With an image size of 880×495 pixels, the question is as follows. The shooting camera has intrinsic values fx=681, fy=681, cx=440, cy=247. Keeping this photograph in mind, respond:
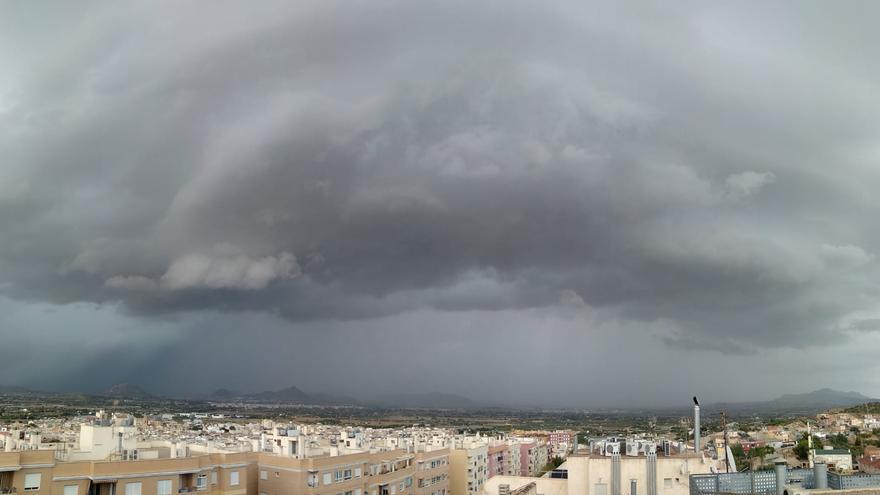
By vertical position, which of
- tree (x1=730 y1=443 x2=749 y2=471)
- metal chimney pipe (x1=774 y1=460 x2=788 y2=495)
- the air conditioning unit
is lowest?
tree (x1=730 y1=443 x2=749 y2=471)

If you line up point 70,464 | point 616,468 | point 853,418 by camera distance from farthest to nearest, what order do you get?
point 853,418 → point 70,464 → point 616,468

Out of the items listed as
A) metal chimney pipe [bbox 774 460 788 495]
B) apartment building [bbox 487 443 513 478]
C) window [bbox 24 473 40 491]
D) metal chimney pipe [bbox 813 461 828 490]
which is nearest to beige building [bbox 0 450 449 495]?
window [bbox 24 473 40 491]

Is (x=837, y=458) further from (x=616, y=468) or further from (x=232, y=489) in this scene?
(x=232, y=489)

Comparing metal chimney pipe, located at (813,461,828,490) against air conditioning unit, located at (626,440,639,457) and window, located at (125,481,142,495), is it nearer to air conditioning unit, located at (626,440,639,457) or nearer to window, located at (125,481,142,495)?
air conditioning unit, located at (626,440,639,457)

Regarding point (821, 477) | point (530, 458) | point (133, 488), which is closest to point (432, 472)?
point (133, 488)

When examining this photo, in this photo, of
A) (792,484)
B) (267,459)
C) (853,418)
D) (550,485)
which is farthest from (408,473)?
(853,418)

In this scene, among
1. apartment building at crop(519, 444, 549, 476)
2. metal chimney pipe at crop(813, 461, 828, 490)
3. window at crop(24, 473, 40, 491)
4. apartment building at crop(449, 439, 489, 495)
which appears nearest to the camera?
metal chimney pipe at crop(813, 461, 828, 490)

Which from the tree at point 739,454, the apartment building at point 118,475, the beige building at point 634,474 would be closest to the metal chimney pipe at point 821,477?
the beige building at point 634,474
